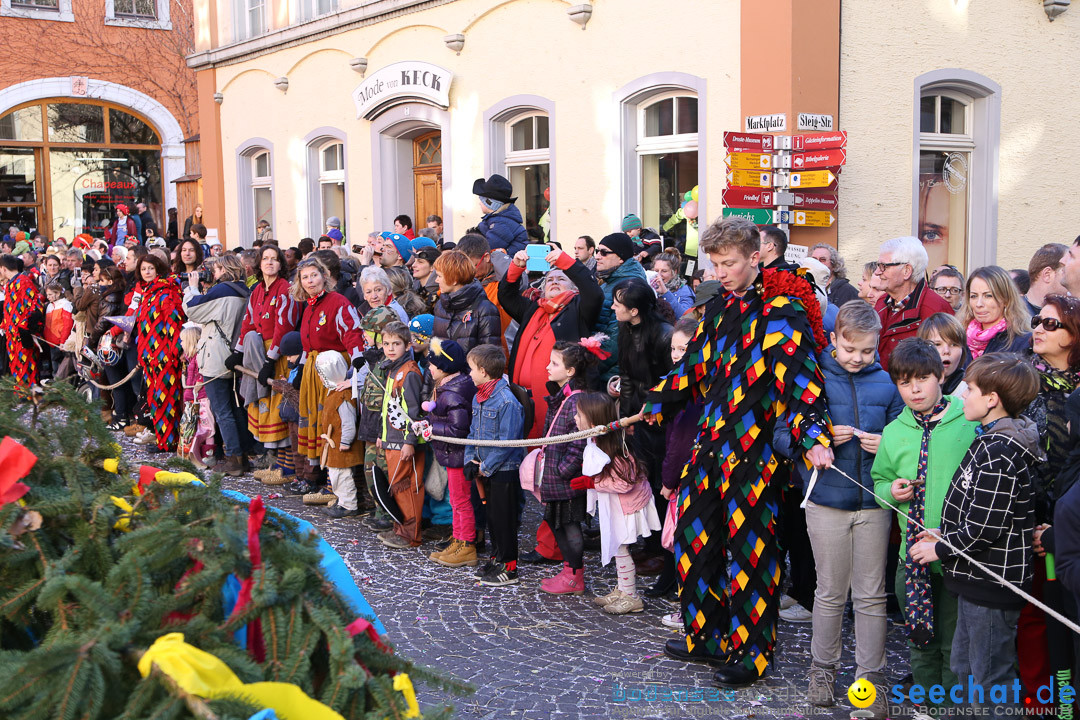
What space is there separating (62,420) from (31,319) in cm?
1048

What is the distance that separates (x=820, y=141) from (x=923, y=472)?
599cm

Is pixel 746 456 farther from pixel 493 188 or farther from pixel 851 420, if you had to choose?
pixel 493 188

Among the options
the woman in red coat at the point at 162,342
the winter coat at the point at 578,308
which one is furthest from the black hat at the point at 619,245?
the woman in red coat at the point at 162,342

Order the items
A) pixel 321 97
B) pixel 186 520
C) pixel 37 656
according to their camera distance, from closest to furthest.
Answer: pixel 37 656
pixel 186 520
pixel 321 97

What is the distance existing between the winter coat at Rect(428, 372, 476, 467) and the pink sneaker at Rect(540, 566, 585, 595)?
3.15 feet

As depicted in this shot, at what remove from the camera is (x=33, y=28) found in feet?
78.1

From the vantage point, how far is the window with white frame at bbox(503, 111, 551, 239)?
12672mm

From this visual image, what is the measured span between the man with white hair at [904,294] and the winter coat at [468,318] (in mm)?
2532

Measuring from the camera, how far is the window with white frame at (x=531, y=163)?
12672 millimetres

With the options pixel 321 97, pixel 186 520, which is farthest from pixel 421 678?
pixel 321 97

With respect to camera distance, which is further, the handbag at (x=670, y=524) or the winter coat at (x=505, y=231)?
Answer: the winter coat at (x=505, y=231)

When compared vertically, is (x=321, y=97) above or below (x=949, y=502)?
above

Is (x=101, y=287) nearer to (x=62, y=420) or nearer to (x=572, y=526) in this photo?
(x=572, y=526)

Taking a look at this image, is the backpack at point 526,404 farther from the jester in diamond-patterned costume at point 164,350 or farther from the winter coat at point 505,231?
the jester in diamond-patterned costume at point 164,350
